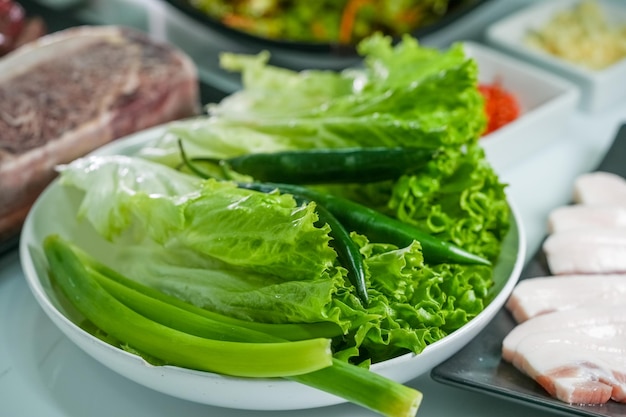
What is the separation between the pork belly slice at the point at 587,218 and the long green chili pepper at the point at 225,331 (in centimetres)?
74

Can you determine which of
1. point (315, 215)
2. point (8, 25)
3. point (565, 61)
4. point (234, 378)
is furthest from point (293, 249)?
point (565, 61)

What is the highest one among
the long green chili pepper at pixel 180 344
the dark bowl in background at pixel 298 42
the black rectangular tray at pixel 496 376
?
the dark bowl in background at pixel 298 42

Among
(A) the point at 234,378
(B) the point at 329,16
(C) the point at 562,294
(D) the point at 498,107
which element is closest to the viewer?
(A) the point at 234,378

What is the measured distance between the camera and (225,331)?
3.76ft

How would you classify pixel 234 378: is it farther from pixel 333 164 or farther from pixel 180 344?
pixel 333 164

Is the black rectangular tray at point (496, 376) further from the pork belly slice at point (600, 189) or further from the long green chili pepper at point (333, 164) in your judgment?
the pork belly slice at point (600, 189)

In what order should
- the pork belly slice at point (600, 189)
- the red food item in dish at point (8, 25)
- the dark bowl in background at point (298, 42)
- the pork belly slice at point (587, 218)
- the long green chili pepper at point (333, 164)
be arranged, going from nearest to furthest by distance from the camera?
the long green chili pepper at point (333, 164)
the pork belly slice at point (587, 218)
the pork belly slice at point (600, 189)
the red food item in dish at point (8, 25)
the dark bowl in background at point (298, 42)

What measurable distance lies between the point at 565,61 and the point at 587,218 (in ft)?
2.83

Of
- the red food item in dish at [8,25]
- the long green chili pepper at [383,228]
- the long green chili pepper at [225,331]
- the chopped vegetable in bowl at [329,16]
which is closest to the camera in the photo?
the long green chili pepper at [225,331]

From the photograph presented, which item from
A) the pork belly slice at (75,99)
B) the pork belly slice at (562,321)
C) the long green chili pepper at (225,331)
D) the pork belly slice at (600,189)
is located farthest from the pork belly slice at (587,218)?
the pork belly slice at (75,99)

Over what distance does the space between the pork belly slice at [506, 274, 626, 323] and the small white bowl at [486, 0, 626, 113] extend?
97 centimetres

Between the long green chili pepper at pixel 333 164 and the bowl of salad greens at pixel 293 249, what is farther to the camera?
the long green chili pepper at pixel 333 164

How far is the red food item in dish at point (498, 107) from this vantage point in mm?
2008

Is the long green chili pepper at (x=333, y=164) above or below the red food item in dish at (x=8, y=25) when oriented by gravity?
above
